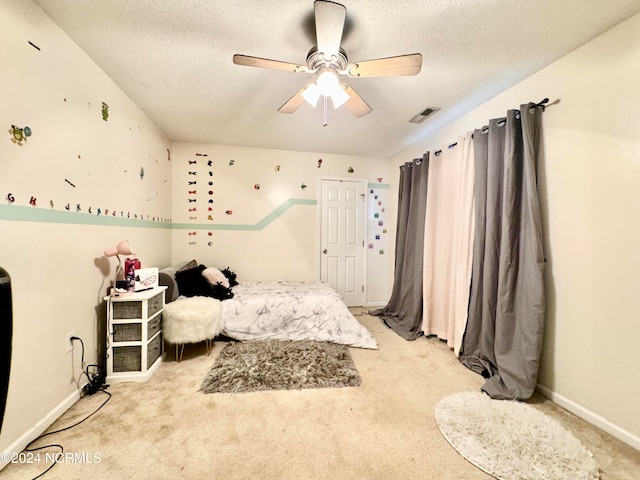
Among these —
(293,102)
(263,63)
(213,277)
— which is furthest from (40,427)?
(293,102)

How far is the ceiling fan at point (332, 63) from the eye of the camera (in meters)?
1.34

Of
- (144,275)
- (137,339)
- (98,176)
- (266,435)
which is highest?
(98,176)

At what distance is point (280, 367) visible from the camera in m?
2.20

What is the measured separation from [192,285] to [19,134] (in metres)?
1.81

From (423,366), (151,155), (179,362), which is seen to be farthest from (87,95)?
(423,366)

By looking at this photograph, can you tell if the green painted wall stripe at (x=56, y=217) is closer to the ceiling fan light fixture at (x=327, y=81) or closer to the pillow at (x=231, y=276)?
the pillow at (x=231, y=276)

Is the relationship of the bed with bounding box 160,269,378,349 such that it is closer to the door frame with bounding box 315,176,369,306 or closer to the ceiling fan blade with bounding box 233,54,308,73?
the door frame with bounding box 315,176,369,306

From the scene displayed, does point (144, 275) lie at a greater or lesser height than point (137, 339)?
greater

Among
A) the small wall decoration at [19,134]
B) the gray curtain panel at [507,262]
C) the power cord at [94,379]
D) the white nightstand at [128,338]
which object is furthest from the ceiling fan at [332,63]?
the power cord at [94,379]

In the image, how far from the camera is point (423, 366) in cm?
230

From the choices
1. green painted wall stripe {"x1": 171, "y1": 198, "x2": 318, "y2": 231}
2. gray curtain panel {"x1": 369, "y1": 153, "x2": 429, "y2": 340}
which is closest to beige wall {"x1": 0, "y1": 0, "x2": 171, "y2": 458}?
green painted wall stripe {"x1": 171, "y1": 198, "x2": 318, "y2": 231}

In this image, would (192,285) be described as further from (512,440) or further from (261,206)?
(512,440)

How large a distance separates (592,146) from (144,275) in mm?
3597

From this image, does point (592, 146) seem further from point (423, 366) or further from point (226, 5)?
point (226, 5)
